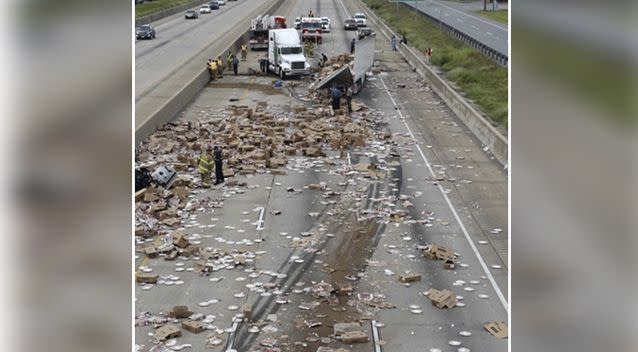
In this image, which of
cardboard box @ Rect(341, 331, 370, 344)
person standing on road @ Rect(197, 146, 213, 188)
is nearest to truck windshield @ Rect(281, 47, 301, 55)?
person standing on road @ Rect(197, 146, 213, 188)

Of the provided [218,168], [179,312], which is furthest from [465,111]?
[179,312]

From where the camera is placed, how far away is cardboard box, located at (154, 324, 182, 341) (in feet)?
41.1

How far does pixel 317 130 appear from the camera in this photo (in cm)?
3117

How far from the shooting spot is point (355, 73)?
42000mm

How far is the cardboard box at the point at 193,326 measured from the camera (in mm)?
12867

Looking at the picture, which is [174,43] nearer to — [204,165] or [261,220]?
[204,165]

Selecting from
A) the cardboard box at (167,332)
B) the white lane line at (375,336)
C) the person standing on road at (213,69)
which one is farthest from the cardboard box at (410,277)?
the person standing on road at (213,69)

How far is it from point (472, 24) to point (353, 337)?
2953 inches

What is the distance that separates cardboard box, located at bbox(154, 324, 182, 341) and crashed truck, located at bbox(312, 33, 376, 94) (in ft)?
91.3

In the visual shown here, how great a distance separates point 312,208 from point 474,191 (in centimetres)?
484
